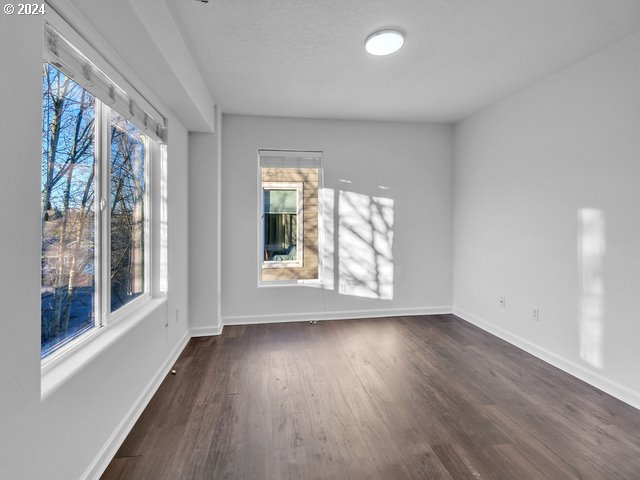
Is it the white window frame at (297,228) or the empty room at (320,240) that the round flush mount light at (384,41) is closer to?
the empty room at (320,240)

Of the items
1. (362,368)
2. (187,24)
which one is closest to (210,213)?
(187,24)

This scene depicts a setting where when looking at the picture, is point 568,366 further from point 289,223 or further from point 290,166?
point 290,166

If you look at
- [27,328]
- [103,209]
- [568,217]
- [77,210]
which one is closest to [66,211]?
[77,210]

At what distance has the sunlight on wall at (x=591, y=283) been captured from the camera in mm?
2459

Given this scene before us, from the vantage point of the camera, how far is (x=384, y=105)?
3.61 m

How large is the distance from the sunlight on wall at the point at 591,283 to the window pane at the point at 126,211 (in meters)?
3.40

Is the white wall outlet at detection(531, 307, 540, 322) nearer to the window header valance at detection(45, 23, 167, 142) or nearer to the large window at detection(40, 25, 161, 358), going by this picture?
the large window at detection(40, 25, 161, 358)

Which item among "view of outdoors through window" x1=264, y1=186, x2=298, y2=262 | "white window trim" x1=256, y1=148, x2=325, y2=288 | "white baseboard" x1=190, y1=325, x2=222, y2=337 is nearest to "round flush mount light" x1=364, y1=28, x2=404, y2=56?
"white window trim" x1=256, y1=148, x2=325, y2=288

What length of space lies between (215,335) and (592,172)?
3750mm

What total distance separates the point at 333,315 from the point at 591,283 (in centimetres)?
260

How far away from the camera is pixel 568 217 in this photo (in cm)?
273

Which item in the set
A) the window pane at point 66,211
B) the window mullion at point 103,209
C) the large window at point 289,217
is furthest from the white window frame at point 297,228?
the window pane at point 66,211

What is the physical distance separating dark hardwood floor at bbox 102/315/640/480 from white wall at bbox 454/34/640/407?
1.07 feet

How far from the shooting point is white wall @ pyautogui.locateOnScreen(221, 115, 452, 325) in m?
3.89
